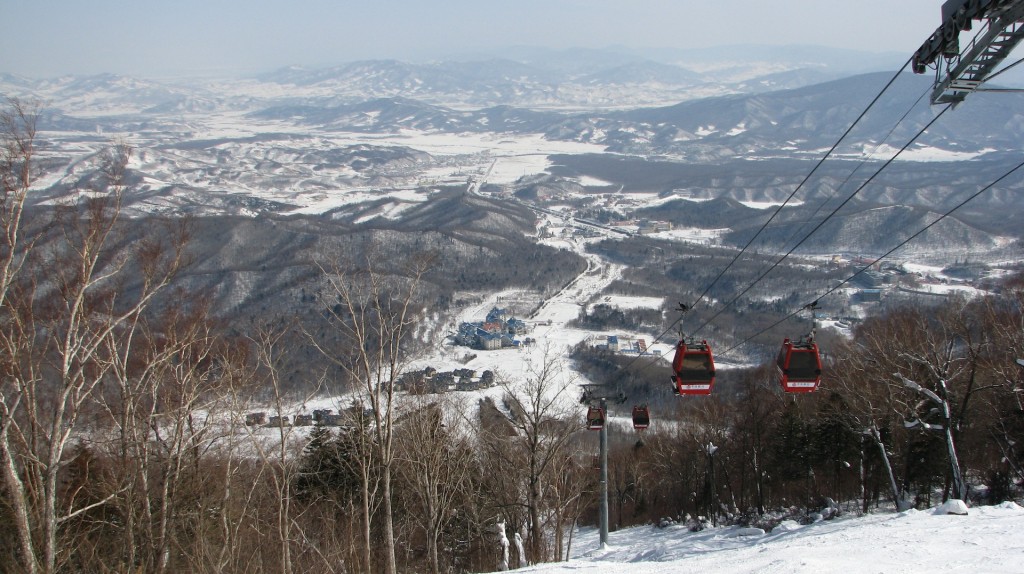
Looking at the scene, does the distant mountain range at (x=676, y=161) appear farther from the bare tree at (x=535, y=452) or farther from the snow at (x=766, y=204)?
the bare tree at (x=535, y=452)

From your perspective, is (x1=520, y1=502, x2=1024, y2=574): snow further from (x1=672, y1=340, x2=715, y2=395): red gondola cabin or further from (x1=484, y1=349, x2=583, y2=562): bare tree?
(x1=484, y1=349, x2=583, y2=562): bare tree

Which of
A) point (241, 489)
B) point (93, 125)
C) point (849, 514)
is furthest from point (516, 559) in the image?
point (93, 125)

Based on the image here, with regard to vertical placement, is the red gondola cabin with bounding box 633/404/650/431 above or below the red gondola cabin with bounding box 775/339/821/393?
below

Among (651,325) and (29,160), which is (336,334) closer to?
(651,325)

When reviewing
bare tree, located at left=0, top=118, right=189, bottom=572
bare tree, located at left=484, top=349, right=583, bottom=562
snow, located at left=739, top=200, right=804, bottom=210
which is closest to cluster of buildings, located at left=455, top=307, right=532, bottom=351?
bare tree, located at left=484, top=349, right=583, bottom=562

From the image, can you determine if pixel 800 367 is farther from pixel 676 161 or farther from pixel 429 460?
pixel 676 161

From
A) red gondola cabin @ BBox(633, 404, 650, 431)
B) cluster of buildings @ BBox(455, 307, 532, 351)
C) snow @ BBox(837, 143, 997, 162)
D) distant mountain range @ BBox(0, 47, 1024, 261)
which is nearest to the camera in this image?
red gondola cabin @ BBox(633, 404, 650, 431)
